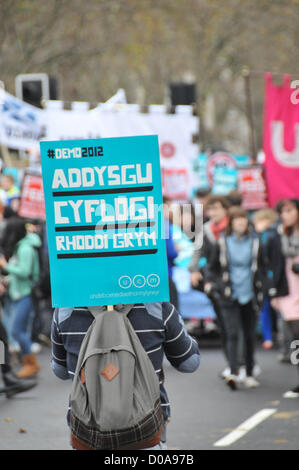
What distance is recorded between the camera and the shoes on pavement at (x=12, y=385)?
10.2m

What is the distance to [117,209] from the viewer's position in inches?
186

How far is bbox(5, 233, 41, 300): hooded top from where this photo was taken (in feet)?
38.3

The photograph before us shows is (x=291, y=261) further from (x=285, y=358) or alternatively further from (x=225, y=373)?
(x=285, y=358)

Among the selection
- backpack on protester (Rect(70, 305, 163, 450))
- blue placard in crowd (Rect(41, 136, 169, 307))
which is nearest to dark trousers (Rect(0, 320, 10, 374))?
blue placard in crowd (Rect(41, 136, 169, 307))

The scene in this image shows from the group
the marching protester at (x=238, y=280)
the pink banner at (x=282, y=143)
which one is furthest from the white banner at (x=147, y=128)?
the marching protester at (x=238, y=280)

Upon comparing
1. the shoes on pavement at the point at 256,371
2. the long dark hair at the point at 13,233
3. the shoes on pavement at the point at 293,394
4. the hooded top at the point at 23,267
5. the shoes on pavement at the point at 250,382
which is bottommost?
the shoes on pavement at the point at 256,371

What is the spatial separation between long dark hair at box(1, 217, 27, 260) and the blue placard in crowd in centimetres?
702

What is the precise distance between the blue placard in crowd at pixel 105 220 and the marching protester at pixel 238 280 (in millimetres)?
6133

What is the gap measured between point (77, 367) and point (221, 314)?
6688mm

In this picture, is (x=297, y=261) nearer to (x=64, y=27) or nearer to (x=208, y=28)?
(x=64, y=27)

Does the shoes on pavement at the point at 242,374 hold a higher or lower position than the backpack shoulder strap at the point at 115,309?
lower

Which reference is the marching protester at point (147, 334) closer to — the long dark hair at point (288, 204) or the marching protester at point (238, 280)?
the long dark hair at point (288, 204)

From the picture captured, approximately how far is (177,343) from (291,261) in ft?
18.6

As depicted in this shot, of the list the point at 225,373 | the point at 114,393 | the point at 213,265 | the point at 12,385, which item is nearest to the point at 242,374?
the point at 225,373
